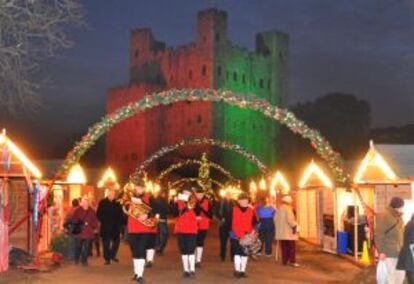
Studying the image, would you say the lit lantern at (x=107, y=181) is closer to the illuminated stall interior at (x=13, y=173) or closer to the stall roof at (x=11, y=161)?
the illuminated stall interior at (x=13, y=173)

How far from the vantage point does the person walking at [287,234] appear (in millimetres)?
17422

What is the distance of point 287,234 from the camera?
17.5 m

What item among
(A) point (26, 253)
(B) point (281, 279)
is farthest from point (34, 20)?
(A) point (26, 253)

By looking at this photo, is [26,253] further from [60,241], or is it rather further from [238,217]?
[238,217]

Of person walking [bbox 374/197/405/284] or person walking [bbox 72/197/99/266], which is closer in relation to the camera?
person walking [bbox 374/197/405/284]

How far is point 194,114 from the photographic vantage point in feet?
346

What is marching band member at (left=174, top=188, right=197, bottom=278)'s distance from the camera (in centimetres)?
1474

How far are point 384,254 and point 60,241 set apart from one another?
1025cm

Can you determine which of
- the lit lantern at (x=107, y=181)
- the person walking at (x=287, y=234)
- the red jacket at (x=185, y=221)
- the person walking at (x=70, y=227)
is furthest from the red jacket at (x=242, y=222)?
the lit lantern at (x=107, y=181)

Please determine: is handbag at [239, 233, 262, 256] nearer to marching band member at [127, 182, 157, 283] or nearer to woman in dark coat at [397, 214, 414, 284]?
marching band member at [127, 182, 157, 283]

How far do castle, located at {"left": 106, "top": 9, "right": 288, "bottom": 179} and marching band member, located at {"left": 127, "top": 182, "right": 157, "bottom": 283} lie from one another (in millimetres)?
85370

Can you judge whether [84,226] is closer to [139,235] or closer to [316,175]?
[139,235]

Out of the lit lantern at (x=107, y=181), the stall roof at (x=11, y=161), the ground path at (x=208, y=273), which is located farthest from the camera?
the lit lantern at (x=107, y=181)

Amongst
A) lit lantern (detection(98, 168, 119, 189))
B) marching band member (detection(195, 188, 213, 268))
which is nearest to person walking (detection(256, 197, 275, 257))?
marching band member (detection(195, 188, 213, 268))
